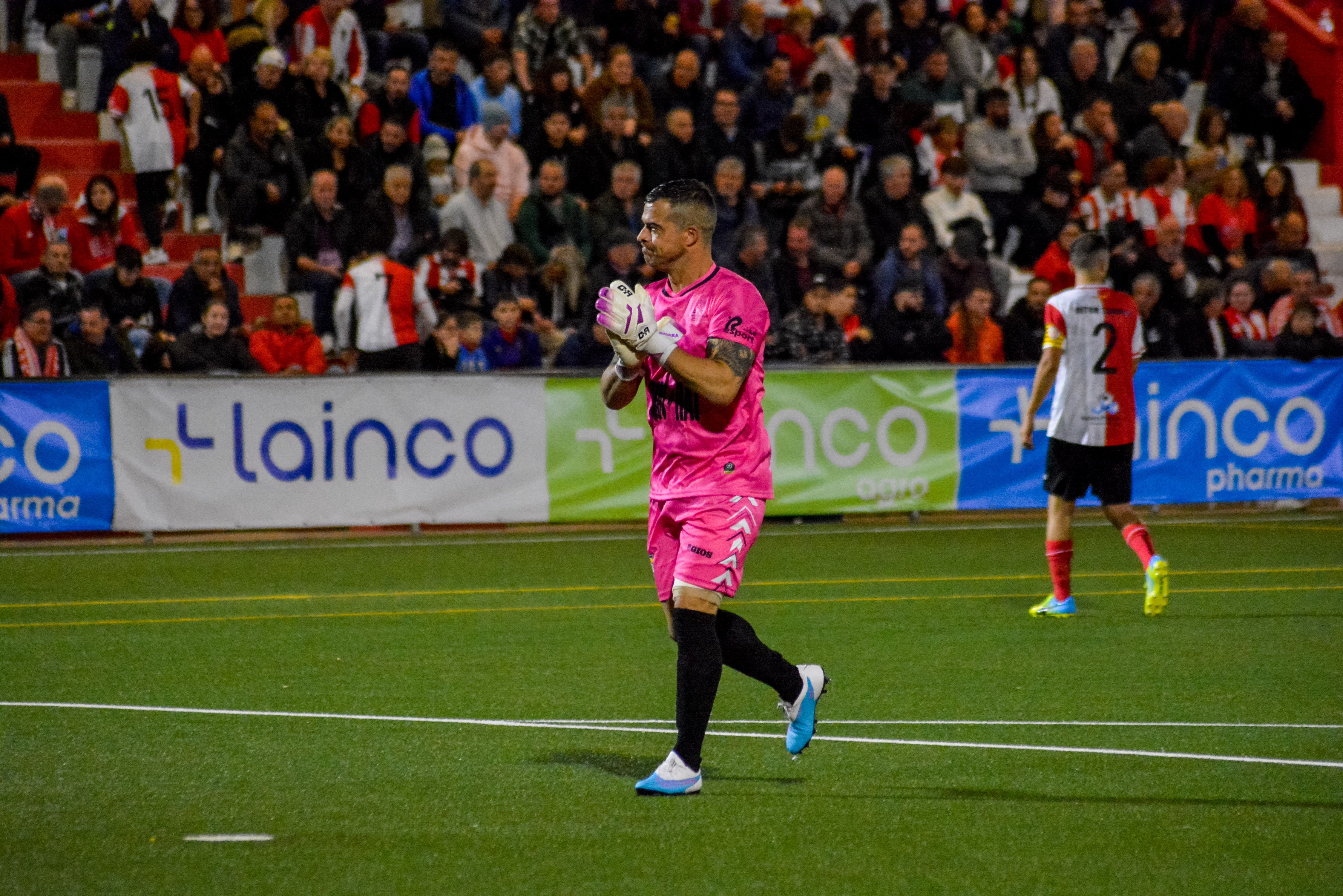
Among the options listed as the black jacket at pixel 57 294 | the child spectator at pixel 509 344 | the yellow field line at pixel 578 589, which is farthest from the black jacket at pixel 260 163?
the yellow field line at pixel 578 589

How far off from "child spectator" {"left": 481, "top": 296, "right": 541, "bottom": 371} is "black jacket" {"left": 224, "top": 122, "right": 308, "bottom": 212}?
9.49 feet

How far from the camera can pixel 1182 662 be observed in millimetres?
8984

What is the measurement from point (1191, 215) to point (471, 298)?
883 cm

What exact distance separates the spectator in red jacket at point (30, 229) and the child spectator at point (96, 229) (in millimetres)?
272

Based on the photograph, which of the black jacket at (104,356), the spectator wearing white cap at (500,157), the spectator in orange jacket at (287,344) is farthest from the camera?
the spectator wearing white cap at (500,157)

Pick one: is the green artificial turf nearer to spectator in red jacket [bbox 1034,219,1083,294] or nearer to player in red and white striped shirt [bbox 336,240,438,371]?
player in red and white striped shirt [bbox 336,240,438,371]

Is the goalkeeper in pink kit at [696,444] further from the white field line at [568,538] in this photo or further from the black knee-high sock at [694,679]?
the white field line at [568,538]

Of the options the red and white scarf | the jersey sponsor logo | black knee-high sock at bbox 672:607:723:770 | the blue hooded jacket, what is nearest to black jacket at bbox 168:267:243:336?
the red and white scarf

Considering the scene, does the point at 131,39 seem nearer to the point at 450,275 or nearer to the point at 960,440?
the point at 450,275

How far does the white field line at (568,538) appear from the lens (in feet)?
48.1

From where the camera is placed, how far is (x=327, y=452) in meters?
14.9

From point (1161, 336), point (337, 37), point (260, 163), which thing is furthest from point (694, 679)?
point (337, 37)

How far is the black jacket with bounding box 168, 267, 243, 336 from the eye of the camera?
16.1 metres

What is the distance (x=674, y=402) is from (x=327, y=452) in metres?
9.21
